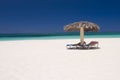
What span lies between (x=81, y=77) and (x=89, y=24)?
5.36m

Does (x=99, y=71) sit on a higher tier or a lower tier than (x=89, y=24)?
lower

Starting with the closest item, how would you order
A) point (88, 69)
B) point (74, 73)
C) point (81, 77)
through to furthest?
point (81, 77) < point (74, 73) < point (88, 69)

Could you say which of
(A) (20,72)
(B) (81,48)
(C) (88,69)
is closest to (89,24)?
(B) (81,48)

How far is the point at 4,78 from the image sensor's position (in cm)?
377

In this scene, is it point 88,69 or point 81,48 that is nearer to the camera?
point 88,69

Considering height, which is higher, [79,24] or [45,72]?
[79,24]

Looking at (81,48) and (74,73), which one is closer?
(74,73)

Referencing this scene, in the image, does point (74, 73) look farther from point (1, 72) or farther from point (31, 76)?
point (1, 72)

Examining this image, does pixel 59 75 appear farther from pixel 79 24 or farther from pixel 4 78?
pixel 79 24

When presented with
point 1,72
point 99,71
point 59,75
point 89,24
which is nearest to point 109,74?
point 99,71

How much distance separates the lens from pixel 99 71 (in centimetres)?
419

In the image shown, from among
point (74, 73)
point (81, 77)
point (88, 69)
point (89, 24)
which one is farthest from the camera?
point (89, 24)

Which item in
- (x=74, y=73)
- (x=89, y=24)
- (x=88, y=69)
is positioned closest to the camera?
(x=74, y=73)

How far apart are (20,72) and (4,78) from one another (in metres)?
0.53
